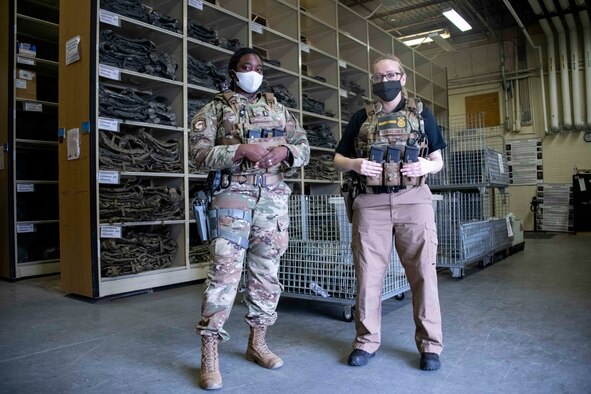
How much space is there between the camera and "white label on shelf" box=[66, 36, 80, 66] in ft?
12.4

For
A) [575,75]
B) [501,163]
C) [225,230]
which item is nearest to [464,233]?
[501,163]

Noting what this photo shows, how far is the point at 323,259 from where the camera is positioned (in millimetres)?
3131

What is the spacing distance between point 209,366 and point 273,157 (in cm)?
96

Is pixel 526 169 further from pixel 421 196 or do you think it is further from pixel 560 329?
pixel 421 196

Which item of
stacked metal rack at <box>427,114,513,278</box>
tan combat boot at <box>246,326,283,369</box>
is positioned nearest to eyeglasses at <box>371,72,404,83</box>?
tan combat boot at <box>246,326,283,369</box>

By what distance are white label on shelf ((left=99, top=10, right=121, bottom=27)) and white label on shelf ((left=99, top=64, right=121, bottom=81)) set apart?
38cm

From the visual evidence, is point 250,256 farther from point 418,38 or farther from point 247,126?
point 418,38

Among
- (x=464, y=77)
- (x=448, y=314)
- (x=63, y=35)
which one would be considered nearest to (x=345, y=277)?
(x=448, y=314)

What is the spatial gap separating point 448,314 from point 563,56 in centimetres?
906

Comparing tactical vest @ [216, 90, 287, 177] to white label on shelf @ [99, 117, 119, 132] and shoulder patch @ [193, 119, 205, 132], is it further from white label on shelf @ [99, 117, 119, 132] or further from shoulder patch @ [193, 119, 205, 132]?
white label on shelf @ [99, 117, 119, 132]

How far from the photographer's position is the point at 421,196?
7.09ft

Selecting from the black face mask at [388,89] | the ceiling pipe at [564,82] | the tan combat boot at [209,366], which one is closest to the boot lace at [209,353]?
the tan combat boot at [209,366]

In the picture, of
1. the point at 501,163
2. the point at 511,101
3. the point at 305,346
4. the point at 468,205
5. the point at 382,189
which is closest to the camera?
the point at 382,189

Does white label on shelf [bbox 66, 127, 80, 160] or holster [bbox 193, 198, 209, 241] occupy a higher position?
white label on shelf [bbox 66, 127, 80, 160]
